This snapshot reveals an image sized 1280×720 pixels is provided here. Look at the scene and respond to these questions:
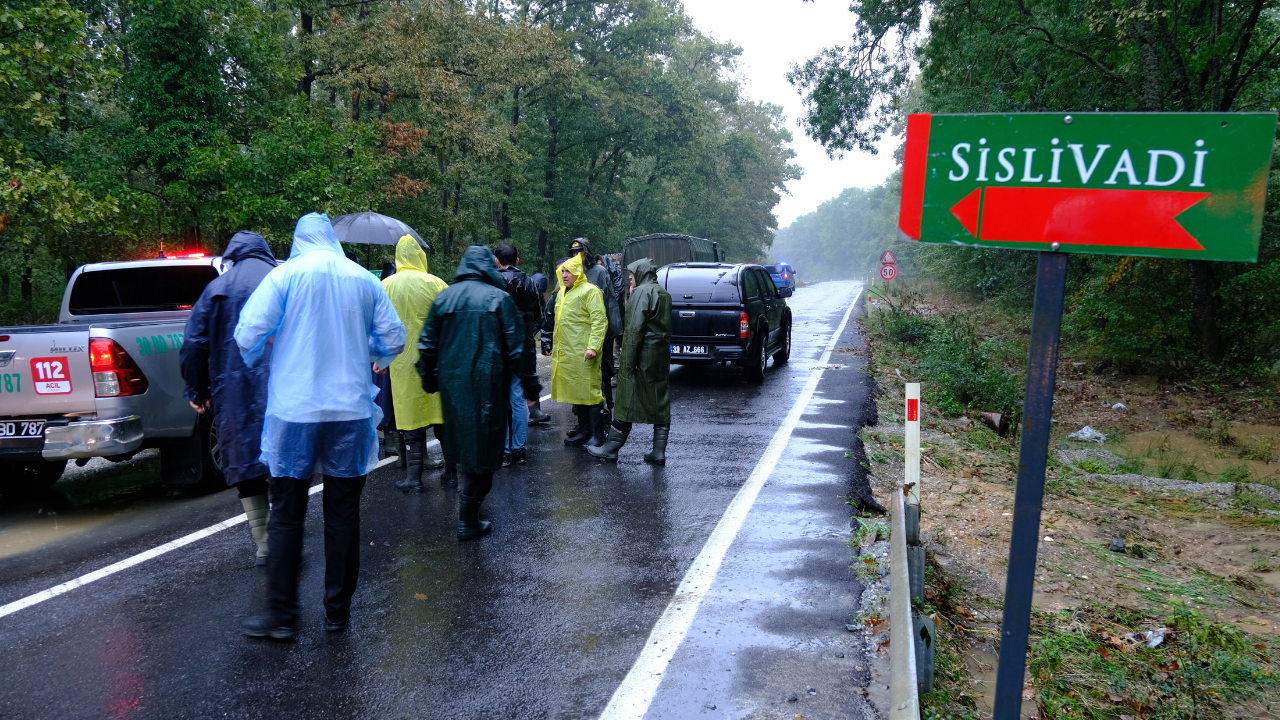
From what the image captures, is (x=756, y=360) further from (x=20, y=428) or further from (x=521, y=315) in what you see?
(x=20, y=428)

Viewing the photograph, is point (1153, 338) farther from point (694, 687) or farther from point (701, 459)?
point (694, 687)

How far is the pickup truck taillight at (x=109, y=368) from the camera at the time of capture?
6.08 metres

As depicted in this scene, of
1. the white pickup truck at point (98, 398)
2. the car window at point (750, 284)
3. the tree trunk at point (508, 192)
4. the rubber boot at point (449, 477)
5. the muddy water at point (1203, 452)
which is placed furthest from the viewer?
the tree trunk at point (508, 192)

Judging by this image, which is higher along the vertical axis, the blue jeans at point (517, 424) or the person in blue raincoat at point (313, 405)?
the person in blue raincoat at point (313, 405)

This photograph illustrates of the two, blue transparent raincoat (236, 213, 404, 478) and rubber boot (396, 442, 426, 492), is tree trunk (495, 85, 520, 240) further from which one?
blue transparent raincoat (236, 213, 404, 478)

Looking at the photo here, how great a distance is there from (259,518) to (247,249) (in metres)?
1.64

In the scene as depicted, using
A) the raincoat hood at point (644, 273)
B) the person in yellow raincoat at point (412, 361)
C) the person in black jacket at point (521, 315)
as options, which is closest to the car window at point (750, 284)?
the person in black jacket at point (521, 315)

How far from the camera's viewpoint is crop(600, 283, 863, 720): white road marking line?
3.62 meters

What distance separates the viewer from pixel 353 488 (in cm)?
434

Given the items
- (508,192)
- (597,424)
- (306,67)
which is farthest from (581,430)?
(508,192)

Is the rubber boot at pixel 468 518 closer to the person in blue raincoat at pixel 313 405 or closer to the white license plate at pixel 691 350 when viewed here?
the person in blue raincoat at pixel 313 405

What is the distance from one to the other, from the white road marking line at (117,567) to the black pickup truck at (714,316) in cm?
745

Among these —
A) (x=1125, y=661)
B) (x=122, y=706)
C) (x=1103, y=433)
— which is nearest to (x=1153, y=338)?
(x=1103, y=433)

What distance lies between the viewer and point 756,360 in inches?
514
